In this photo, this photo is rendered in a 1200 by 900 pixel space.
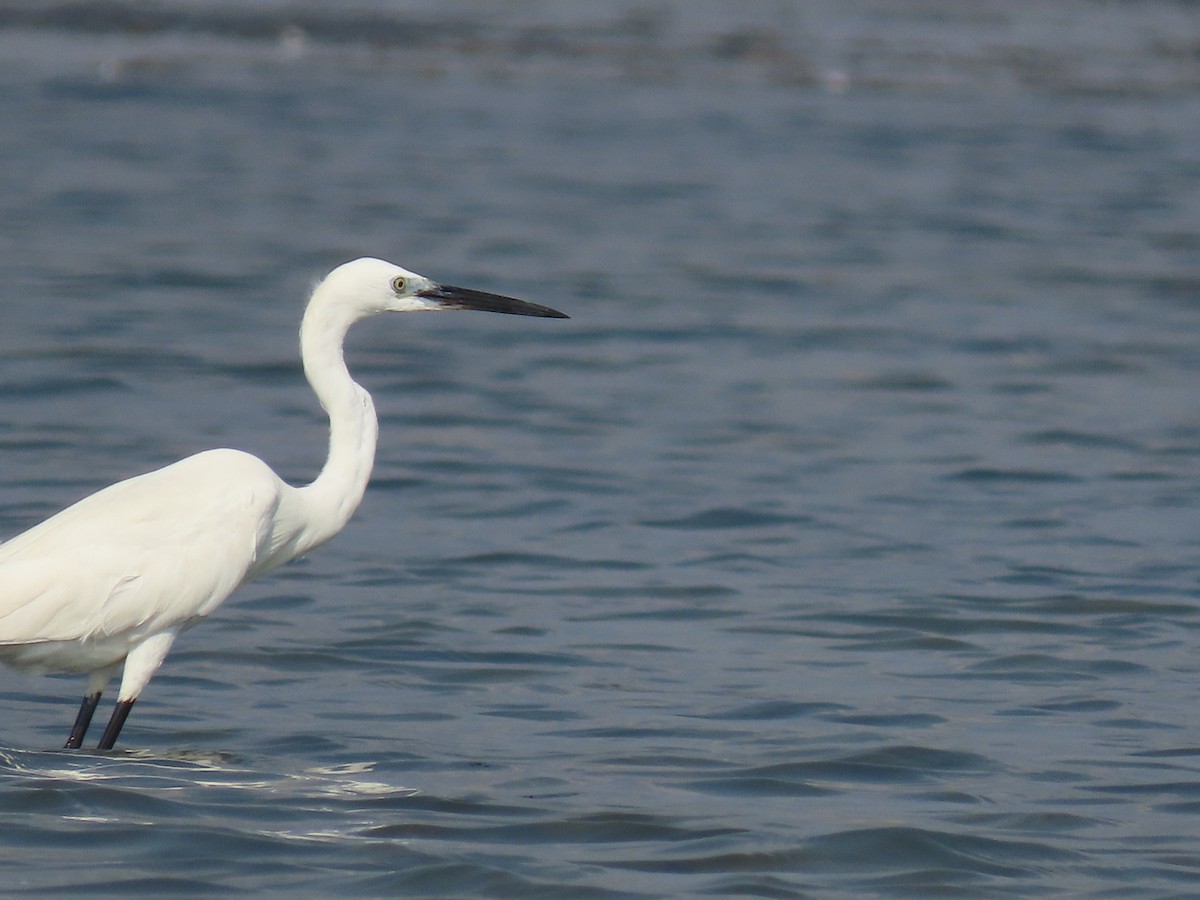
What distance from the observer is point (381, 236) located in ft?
56.4

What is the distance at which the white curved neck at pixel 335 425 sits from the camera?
6.93 m

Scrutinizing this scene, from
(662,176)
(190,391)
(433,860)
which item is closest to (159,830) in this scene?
(433,860)

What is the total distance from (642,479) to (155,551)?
454 centimetres

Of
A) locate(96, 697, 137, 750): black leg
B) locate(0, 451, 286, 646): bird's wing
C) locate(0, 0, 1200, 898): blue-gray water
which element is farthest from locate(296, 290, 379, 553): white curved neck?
locate(96, 697, 137, 750): black leg

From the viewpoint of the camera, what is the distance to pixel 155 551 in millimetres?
6512

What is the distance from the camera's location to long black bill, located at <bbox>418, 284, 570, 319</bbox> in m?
7.21

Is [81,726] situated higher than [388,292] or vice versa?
[388,292]

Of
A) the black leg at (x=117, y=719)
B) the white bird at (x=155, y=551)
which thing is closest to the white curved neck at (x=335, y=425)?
the white bird at (x=155, y=551)

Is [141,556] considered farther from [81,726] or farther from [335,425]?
[335,425]

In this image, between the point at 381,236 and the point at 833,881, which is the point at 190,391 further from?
the point at 833,881

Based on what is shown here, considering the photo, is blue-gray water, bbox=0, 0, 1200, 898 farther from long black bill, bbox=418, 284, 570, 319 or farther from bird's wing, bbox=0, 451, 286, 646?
long black bill, bbox=418, 284, 570, 319

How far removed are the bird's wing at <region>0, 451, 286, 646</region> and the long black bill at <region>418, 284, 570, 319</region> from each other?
94 centimetres

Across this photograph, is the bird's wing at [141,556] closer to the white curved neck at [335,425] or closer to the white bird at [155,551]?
the white bird at [155,551]

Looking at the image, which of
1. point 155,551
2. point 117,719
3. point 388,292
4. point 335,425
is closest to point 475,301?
point 388,292
